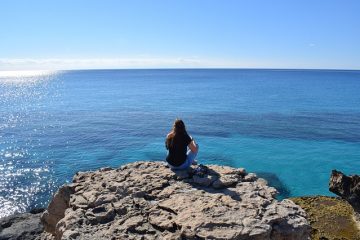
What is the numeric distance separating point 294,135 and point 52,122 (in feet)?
132

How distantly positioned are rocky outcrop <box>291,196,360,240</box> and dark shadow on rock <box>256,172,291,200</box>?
2.55 metres

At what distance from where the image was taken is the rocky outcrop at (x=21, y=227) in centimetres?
1937

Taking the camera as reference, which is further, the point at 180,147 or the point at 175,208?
the point at 180,147

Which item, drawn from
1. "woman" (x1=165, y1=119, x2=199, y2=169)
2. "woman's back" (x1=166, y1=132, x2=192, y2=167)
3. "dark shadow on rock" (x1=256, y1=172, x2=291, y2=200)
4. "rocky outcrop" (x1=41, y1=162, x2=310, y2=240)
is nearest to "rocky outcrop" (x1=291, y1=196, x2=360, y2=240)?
"dark shadow on rock" (x1=256, y1=172, x2=291, y2=200)

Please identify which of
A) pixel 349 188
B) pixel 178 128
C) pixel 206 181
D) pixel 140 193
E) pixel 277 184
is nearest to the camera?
pixel 140 193

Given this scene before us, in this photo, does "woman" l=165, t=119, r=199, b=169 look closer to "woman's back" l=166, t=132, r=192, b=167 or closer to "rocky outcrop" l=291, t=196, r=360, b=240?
"woman's back" l=166, t=132, r=192, b=167

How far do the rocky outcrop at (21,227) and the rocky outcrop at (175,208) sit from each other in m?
4.93

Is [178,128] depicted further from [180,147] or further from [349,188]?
[349,188]

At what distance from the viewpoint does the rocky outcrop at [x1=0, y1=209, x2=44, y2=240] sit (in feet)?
63.5

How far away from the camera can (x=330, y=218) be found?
75.0ft

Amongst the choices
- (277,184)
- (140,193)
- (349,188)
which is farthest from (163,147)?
(140,193)

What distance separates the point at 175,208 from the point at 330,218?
15.1 meters

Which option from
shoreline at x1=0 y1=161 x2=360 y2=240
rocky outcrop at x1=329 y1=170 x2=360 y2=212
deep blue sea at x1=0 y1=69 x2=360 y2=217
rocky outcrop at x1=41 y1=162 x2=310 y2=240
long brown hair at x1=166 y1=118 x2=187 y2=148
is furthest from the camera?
deep blue sea at x1=0 y1=69 x2=360 y2=217

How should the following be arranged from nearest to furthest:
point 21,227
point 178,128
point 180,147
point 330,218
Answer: point 178,128 < point 180,147 < point 21,227 < point 330,218
